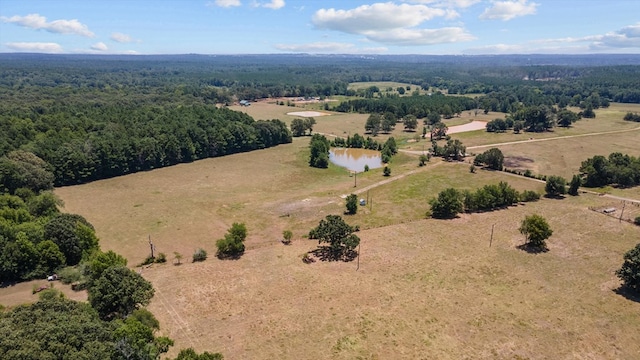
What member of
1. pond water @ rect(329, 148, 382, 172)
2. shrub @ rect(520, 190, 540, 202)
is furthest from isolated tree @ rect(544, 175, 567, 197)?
pond water @ rect(329, 148, 382, 172)

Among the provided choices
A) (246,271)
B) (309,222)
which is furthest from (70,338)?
(309,222)

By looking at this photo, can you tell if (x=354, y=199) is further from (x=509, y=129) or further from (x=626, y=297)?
(x=509, y=129)

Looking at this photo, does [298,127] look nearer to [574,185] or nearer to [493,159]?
[493,159]

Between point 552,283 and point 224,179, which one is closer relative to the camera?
point 552,283

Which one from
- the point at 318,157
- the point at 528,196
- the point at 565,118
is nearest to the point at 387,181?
the point at 318,157

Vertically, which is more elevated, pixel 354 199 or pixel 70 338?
pixel 70 338

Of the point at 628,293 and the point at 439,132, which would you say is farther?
the point at 439,132
